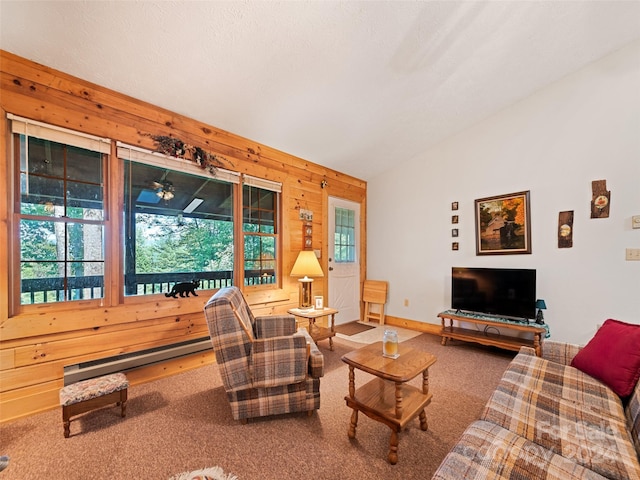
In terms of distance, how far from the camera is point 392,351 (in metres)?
1.87

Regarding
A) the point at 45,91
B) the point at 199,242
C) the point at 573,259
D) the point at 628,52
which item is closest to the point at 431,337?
the point at 573,259

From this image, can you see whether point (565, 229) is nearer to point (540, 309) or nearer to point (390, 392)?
point (540, 309)

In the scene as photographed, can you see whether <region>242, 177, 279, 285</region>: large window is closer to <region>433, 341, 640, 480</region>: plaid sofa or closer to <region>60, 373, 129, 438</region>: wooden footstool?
<region>60, 373, 129, 438</region>: wooden footstool

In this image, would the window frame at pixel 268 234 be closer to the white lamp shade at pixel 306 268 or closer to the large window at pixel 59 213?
the white lamp shade at pixel 306 268

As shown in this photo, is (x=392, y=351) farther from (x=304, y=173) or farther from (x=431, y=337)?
(x=304, y=173)

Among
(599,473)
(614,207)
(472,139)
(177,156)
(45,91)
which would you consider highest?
(472,139)

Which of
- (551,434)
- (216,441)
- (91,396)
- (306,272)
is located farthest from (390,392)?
(91,396)

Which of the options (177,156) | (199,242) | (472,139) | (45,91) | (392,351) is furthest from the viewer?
(472,139)

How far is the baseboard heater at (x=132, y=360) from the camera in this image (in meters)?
2.15

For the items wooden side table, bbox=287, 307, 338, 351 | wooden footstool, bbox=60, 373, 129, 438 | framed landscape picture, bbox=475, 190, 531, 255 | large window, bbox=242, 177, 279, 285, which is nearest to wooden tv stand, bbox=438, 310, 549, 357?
framed landscape picture, bbox=475, 190, 531, 255

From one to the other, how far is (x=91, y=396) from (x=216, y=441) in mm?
913

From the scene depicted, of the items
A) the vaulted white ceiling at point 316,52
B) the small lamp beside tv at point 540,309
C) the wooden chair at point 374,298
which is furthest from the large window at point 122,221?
the small lamp beside tv at point 540,309

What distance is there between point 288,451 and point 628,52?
16.0 ft

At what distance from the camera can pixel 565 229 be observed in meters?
3.17
